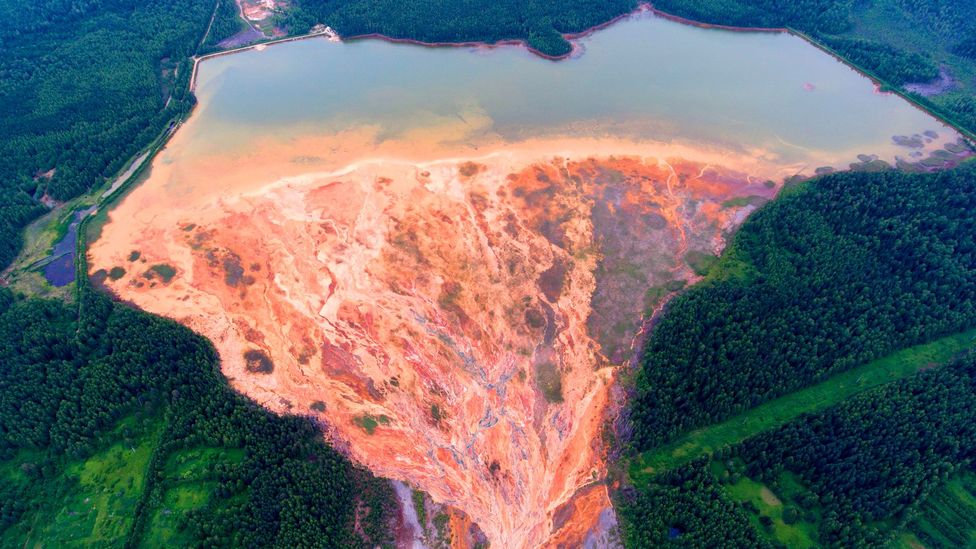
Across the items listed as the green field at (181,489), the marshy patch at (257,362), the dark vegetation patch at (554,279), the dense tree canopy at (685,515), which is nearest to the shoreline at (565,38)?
the dark vegetation patch at (554,279)

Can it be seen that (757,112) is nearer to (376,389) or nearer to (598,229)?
(598,229)

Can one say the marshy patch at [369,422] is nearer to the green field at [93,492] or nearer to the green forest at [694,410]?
the green forest at [694,410]

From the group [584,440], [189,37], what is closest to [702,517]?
[584,440]

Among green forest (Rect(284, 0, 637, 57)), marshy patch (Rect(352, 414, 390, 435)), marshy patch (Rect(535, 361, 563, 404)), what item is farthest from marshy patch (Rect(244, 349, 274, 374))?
green forest (Rect(284, 0, 637, 57))

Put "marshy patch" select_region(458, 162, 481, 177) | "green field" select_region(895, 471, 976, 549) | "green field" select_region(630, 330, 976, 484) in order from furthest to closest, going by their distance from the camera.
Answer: "marshy patch" select_region(458, 162, 481, 177) → "green field" select_region(630, 330, 976, 484) → "green field" select_region(895, 471, 976, 549)

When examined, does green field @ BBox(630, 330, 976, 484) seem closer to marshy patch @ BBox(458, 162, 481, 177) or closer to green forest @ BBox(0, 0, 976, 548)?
green forest @ BBox(0, 0, 976, 548)
